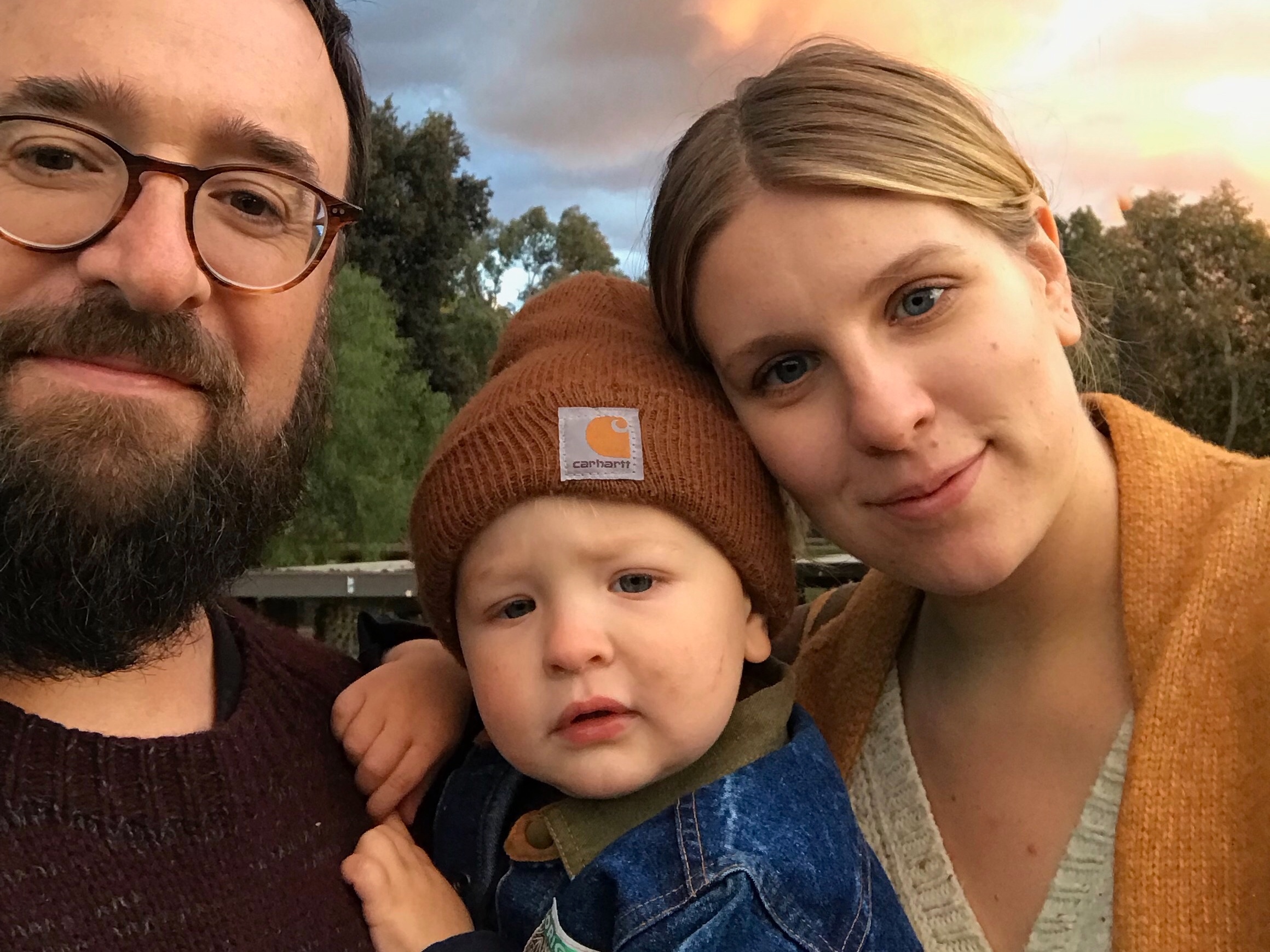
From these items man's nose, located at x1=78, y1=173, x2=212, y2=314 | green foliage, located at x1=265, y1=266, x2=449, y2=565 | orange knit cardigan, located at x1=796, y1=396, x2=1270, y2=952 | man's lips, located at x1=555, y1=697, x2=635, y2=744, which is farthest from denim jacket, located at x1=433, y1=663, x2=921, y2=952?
green foliage, located at x1=265, y1=266, x2=449, y2=565

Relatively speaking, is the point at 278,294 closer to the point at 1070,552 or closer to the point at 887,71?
the point at 887,71

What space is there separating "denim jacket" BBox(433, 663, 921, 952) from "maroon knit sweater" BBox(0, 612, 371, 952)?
0.76ft

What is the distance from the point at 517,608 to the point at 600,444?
11.5 inches

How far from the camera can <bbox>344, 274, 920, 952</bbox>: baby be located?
1.30m

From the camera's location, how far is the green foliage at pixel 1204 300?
9840mm

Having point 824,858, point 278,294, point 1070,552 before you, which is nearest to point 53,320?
point 278,294

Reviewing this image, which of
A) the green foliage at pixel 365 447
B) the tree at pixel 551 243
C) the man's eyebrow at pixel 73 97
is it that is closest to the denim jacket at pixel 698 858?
the man's eyebrow at pixel 73 97

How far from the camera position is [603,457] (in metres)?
1.44

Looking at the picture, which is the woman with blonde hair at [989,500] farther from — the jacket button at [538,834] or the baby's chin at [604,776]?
the jacket button at [538,834]

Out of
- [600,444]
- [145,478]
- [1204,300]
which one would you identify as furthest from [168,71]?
[1204,300]

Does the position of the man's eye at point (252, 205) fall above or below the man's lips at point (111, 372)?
above

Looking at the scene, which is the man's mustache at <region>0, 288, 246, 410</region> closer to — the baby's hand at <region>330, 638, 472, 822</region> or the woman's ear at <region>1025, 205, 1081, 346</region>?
the baby's hand at <region>330, 638, 472, 822</region>

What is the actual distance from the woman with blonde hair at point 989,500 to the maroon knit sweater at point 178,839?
2.99ft

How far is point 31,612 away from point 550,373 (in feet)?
2.67
